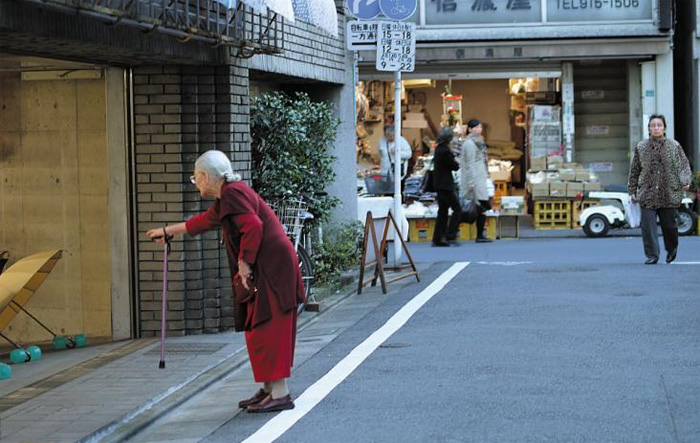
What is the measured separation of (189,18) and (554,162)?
14478mm

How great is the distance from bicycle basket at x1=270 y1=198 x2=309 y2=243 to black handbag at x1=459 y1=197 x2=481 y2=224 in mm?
7198

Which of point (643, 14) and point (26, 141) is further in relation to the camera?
point (643, 14)

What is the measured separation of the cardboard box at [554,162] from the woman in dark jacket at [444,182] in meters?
4.44

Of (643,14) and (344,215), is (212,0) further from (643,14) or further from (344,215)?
(643,14)

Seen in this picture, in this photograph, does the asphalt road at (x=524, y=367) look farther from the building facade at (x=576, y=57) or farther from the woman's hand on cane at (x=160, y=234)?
the building facade at (x=576, y=57)

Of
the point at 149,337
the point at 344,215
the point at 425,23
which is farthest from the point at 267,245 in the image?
the point at 425,23

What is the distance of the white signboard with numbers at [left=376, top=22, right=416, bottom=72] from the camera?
52.0 feet

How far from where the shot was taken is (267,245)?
8.33 m

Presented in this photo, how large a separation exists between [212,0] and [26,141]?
10.4 feet

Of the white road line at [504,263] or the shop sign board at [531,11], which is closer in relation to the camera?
the white road line at [504,263]

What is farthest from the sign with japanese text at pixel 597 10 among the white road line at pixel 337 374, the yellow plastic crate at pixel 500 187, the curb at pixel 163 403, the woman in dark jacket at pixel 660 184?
the curb at pixel 163 403

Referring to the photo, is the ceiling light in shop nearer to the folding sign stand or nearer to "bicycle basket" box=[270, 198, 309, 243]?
the folding sign stand

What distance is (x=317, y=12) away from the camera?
12500 mm

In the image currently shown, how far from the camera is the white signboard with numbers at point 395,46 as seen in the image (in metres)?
15.8
